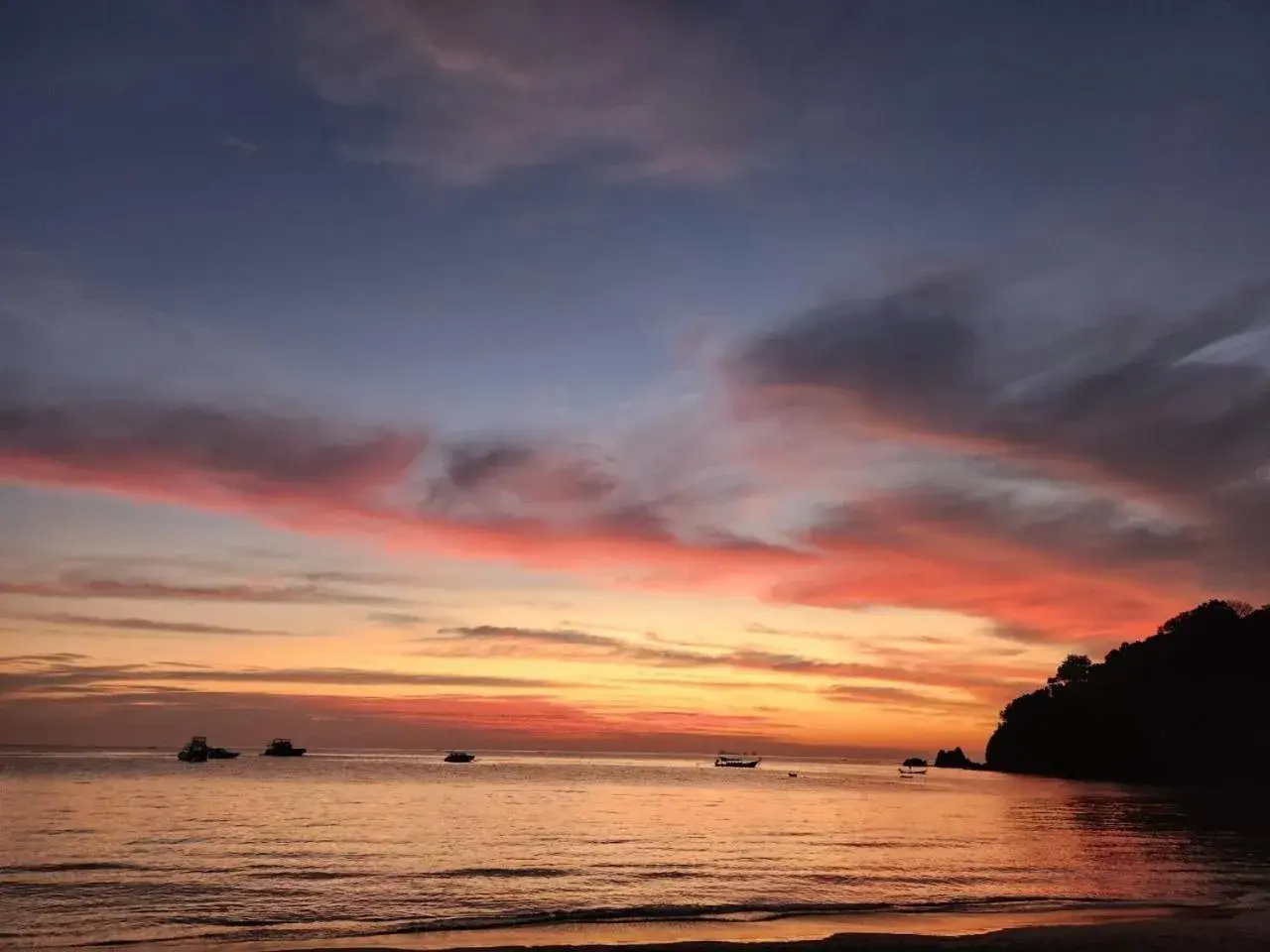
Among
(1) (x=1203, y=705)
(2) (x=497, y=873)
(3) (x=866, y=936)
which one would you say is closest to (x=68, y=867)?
(2) (x=497, y=873)

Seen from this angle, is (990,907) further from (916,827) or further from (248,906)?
(916,827)

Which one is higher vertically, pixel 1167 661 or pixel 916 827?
pixel 1167 661

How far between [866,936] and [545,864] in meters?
25.7

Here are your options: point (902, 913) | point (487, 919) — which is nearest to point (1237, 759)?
point (902, 913)

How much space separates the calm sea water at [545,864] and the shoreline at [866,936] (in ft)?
5.21

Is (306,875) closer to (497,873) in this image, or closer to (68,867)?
(497,873)

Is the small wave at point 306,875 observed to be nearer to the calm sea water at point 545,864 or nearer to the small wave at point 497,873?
the calm sea water at point 545,864

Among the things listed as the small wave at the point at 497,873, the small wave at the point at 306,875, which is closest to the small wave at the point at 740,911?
the small wave at the point at 497,873

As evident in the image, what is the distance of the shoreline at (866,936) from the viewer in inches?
1054

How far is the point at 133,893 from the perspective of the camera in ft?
126

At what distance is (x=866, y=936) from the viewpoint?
2822 cm

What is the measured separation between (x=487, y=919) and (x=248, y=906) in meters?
10.0

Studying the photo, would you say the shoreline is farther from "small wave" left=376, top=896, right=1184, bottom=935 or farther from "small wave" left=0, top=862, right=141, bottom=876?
"small wave" left=0, top=862, right=141, bottom=876

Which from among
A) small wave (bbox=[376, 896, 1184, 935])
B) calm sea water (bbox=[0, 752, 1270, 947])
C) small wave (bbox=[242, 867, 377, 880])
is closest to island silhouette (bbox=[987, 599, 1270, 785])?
calm sea water (bbox=[0, 752, 1270, 947])
